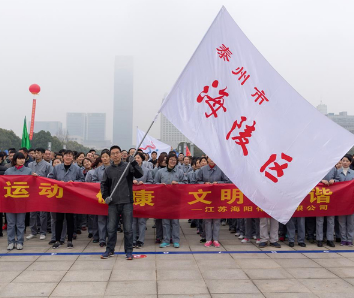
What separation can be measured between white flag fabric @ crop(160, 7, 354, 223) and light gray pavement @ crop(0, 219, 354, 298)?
979mm

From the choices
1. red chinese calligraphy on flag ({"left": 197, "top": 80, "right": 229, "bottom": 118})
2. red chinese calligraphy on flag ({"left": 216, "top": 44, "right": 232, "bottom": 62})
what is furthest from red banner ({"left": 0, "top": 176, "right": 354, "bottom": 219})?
red chinese calligraphy on flag ({"left": 216, "top": 44, "right": 232, "bottom": 62})

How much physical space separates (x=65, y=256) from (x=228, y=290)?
3.12m

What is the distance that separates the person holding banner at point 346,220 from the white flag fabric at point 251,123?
2.27 meters

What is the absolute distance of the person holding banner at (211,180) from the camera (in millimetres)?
7208

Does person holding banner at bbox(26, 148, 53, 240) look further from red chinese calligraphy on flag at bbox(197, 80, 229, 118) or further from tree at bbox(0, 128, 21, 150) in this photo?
tree at bbox(0, 128, 21, 150)

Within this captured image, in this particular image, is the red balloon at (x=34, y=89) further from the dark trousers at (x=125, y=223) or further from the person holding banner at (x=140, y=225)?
the dark trousers at (x=125, y=223)

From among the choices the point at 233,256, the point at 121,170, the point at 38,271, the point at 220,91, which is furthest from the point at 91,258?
the point at 220,91

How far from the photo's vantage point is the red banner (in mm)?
7127

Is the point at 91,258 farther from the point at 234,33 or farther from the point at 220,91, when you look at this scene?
the point at 234,33

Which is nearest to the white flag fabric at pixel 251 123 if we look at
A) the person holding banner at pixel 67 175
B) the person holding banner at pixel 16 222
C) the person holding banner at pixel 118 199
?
the person holding banner at pixel 118 199

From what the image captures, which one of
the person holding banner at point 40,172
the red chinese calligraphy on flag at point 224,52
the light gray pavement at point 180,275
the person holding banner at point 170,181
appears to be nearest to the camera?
the light gray pavement at point 180,275

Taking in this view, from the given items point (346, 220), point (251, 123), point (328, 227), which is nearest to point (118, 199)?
point (251, 123)

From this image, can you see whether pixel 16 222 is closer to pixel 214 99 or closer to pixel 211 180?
pixel 211 180

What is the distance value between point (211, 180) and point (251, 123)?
2338 mm
